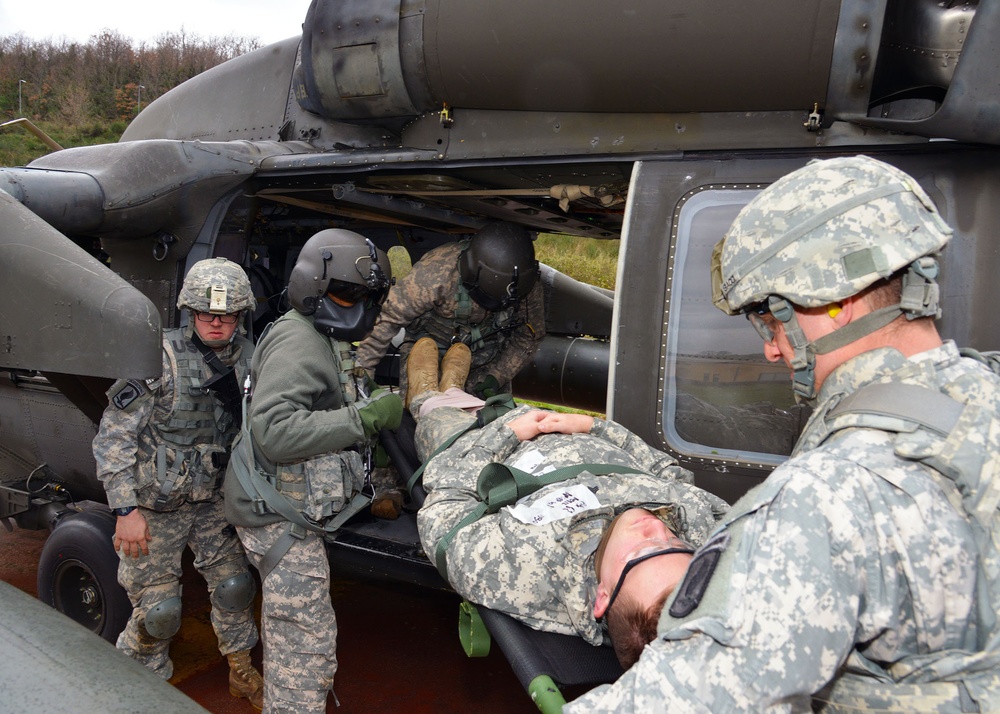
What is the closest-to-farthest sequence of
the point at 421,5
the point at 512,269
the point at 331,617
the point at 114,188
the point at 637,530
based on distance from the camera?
the point at 637,530 < the point at 331,617 < the point at 421,5 < the point at 114,188 < the point at 512,269

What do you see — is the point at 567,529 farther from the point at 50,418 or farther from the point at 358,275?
the point at 50,418

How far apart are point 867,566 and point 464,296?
3369mm

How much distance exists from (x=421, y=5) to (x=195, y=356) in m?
1.85

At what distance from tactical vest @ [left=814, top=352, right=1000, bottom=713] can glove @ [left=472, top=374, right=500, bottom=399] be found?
11.4ft

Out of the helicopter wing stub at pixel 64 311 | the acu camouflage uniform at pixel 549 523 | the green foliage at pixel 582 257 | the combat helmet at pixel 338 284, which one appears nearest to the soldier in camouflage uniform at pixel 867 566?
the acu camouflage uniform at pixel 549 523

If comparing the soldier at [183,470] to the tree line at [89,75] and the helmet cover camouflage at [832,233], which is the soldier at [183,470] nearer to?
the helmet cover camouflage at [832,233]

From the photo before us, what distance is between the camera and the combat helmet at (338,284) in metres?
3.23

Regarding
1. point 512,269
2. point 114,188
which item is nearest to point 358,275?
point 512,269

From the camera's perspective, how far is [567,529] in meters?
2.24

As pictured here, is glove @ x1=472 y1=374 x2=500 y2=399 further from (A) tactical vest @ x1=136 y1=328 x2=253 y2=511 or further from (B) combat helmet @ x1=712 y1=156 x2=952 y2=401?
(B) combat helmet @ x1=712 y1=156 x2=952 y2=401

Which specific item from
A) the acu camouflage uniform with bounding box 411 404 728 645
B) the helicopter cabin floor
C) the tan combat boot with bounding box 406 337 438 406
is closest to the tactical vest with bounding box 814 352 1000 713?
the acu camouflage uniform with bounding box 411 404 728 645

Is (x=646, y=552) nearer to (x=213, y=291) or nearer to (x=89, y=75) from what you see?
(x=213, y=291)

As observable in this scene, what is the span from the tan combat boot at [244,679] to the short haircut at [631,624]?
2.31 m

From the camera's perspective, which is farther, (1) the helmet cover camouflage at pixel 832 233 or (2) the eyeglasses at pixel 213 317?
(2) the eyeglasses at pixel 213 317
